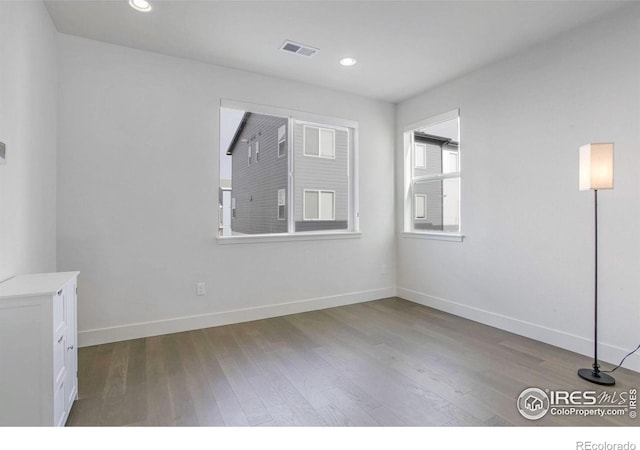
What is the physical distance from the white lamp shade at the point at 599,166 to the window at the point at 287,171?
2568 mm

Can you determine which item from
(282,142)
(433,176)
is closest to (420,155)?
(433,176)

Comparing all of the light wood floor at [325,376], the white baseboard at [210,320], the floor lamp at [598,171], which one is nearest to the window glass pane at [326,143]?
the white baseboard at [210,320]

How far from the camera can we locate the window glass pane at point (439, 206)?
3947 mm

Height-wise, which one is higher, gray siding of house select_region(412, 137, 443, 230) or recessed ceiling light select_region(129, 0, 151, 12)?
recessed ceiling light select_region(129, 0, 151, 12)

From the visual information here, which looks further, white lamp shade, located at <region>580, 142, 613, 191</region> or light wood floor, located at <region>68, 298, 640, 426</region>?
white lamp shade, located at <region>580, 142, 613, 191</region>

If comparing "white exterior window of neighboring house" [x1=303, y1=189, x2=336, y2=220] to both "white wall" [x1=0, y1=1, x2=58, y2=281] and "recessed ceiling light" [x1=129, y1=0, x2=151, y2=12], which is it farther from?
"white wall" [x1=0, y1=1, x2=58, y2=281]

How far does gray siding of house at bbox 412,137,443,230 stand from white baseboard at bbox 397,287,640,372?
0.97 metres

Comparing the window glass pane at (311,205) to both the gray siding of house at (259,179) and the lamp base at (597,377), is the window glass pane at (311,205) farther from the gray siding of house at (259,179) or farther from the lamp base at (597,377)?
the lamp base at (597,377)

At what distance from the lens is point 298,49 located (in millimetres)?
3123

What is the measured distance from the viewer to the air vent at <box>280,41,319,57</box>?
119 inches

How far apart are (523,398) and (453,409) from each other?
0.51m

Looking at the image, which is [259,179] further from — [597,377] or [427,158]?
[597,377]

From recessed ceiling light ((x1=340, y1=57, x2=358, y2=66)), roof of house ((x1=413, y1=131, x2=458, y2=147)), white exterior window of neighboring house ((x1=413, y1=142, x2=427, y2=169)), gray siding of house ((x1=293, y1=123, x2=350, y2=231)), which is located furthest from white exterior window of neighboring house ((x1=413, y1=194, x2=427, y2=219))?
recessed ceiling light ((x1=340, y1=57, x2=358, y2=66))
